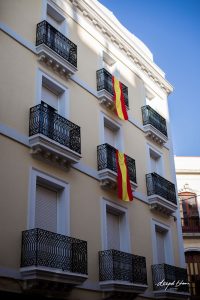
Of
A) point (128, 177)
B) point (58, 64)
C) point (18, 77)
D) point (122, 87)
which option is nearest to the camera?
point (18, 77)

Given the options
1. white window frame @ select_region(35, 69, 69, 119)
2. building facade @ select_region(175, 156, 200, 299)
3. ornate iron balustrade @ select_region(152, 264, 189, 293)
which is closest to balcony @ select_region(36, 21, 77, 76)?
white window frame @ select_region(35, 69, 69, 119)

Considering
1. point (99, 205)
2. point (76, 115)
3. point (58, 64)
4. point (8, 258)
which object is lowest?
point (8, 258)

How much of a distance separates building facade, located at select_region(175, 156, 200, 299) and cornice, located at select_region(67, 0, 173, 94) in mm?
8259

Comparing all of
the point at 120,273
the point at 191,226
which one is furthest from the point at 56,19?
the point at 191,226

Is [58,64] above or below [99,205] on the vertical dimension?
above

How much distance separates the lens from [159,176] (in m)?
17.5

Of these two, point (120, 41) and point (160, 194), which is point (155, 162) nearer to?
point (160, 194)

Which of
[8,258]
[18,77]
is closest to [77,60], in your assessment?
[18,77]

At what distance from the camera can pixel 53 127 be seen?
12.7 metres

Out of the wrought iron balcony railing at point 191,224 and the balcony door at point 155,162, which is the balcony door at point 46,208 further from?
the wrought iron balcony railing at point 191,224

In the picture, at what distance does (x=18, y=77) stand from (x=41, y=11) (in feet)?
11.0

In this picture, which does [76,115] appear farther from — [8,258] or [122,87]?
[8,258]

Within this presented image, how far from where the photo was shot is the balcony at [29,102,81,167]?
1194 cm

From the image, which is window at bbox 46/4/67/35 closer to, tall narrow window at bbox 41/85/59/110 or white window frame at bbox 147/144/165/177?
tall narrow window at bbox 41/85/59/110
